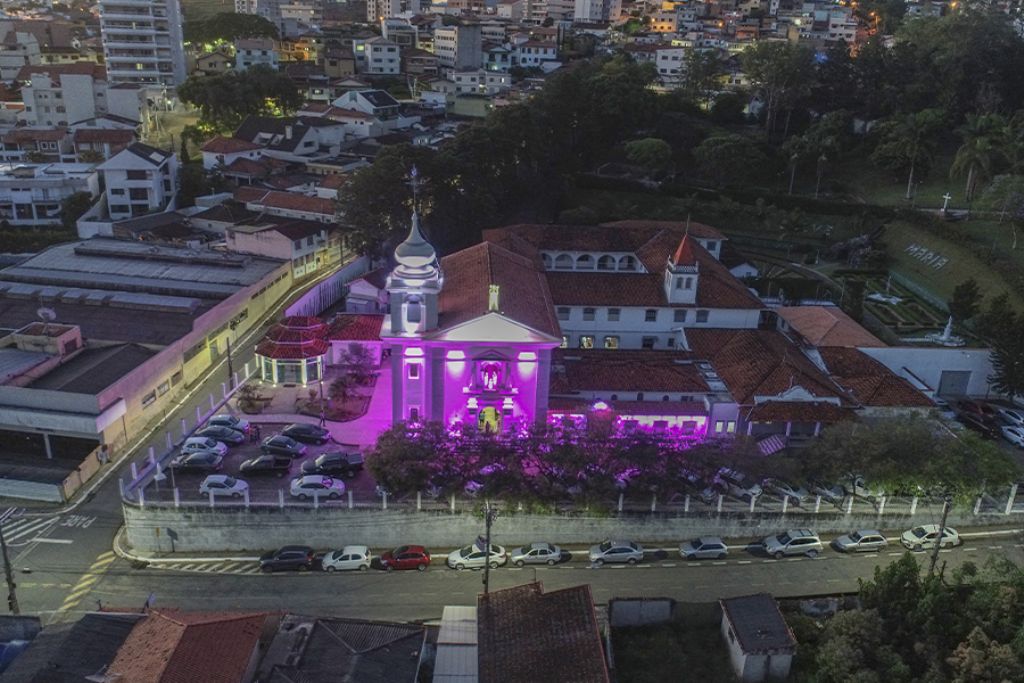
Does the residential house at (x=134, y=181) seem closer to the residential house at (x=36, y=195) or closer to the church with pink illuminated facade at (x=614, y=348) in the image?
the residential house at (x=36, y=195)

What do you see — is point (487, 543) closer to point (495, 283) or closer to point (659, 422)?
point (659, 422)

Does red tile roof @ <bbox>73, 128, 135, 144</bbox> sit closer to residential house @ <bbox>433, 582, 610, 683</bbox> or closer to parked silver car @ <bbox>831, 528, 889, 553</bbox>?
residential house @ <bbox>433, 582, 610, 683</bbox>

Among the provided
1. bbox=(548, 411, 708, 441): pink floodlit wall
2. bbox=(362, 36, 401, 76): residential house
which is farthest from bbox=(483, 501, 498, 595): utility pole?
bbox=(362, 36, 401, 76): residential house

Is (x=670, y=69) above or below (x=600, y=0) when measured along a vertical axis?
below

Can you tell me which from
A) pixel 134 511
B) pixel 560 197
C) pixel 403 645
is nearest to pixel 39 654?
pixel 134 511

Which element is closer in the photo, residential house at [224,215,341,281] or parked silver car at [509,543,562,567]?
parked silver car at [509,543,562,567]

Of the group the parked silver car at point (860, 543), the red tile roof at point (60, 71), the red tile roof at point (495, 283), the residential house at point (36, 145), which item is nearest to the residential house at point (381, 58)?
the red tile roof at point (60, 71)

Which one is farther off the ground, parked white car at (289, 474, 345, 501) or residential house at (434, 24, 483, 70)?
residential house at (434, 24, 483, 70)

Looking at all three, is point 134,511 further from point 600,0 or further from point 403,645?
point 600,0
